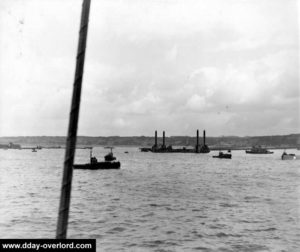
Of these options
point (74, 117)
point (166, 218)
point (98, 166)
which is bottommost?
point (166, 218)

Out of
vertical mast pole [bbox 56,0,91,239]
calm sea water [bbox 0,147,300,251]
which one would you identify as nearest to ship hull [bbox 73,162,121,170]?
calm sea water [bbox 0,147,300,251]

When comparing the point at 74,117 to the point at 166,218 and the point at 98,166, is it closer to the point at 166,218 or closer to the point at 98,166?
the point at 166,218

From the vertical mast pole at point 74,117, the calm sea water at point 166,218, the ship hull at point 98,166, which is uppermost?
the vertical mast pole at point 74,117

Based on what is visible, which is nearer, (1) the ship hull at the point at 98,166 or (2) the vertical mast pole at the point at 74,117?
(2) the vertical mast pole at the point at 74,117

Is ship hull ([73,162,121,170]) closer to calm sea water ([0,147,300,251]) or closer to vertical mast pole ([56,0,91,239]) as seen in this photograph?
calm sea water ([0,147,300,251])

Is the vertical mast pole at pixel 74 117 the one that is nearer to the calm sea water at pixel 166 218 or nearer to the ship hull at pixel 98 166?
the calm sea water at pixel 166 218

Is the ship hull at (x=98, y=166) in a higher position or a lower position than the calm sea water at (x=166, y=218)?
higher

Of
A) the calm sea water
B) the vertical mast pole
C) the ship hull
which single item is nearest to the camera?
the vertical mast pole

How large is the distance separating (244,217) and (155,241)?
948cm

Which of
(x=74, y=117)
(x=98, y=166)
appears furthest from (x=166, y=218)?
(x=98, y=166)

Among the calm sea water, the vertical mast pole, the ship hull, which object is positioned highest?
the vertical mast pole

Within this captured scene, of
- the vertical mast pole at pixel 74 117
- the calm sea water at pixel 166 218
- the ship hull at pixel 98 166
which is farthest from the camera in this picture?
the ship hull at pixel 98 166

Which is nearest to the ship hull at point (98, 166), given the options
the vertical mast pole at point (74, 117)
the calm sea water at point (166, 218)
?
the calm sea water at point (166, 218)

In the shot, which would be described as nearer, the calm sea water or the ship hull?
the calm sea water
